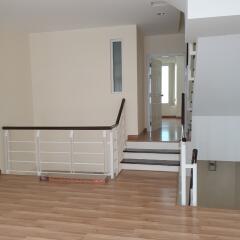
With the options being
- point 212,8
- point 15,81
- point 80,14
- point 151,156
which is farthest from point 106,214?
point 15,81

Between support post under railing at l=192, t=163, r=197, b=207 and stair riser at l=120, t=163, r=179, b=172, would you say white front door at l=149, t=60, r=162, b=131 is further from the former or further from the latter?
support post under railing at l=192, t=163, r=197, b=207

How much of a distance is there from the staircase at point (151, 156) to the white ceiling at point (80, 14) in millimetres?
2431

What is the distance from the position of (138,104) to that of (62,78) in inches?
70.7

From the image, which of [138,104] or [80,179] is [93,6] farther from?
[80,179]

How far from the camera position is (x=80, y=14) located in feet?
15.6

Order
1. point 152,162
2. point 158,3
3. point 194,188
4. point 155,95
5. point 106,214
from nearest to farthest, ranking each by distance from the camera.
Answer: point 106,214 → point 194,188 → point 158,3 → point 152,162 → point 155,95

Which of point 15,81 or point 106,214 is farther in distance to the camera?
point 15,81

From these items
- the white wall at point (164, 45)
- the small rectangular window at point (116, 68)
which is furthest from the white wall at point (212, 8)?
the white wall at point (164, 45)

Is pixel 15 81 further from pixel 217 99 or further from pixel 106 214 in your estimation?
pixel 217 99

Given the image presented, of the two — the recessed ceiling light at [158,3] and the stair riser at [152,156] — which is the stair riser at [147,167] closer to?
the stair riser at [152,156]

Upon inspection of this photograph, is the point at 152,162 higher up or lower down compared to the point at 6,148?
lower down

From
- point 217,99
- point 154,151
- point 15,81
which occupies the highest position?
point 15,81

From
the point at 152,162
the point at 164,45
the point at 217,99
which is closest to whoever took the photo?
the point at 217,99

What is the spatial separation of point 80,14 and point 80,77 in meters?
1.58
